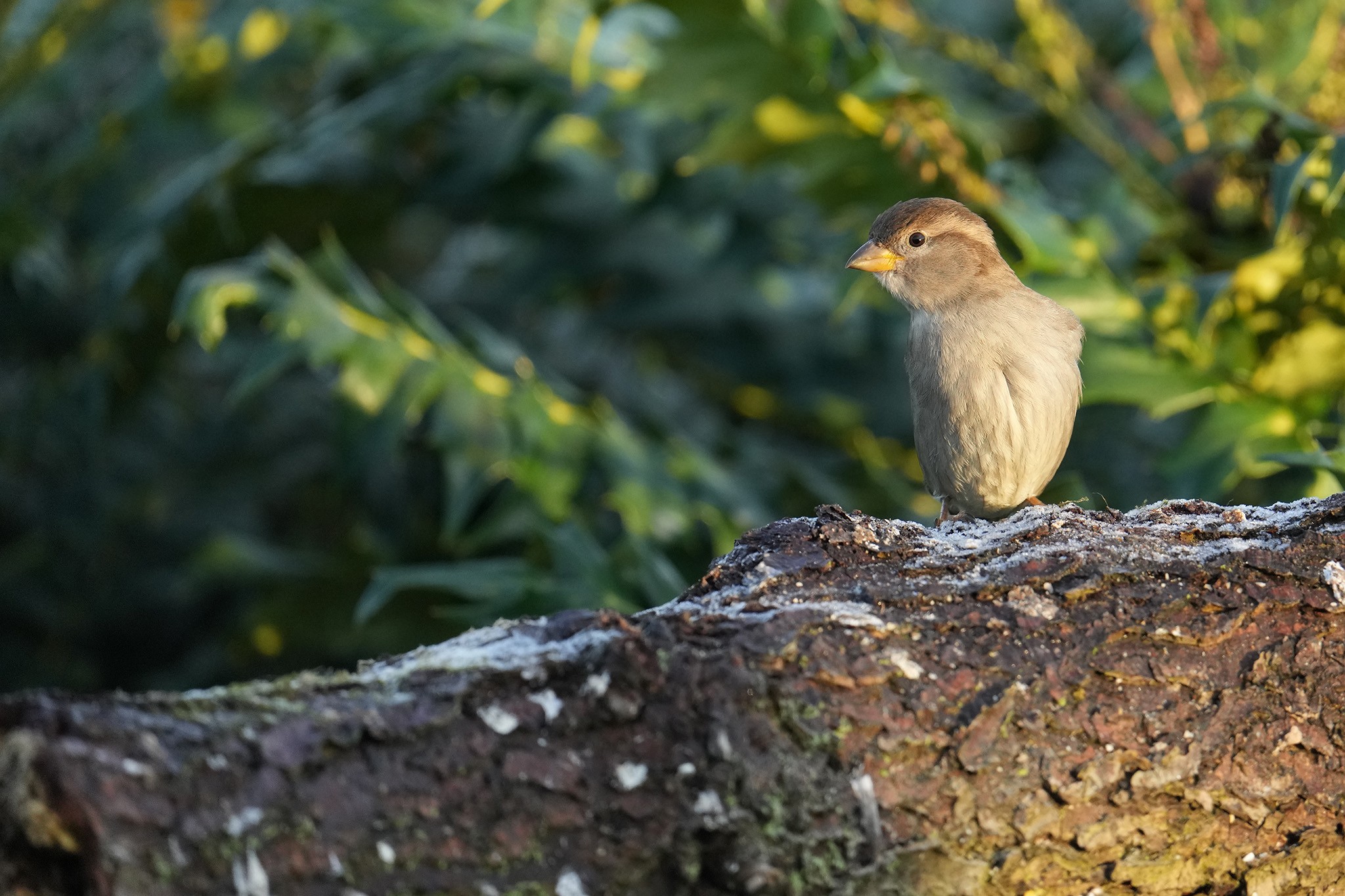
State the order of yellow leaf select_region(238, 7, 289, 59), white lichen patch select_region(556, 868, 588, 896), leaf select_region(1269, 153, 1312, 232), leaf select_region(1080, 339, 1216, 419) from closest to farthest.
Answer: white lichen patch select_region(556, 868, 588, 896), leaf select_region(1269, 153, 1312, 232), leaf select_region(1080, 339, 1216, 419), yellow leaf select_region(238, 7, 289, 59)

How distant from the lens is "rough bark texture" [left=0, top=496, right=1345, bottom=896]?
163 centimetres

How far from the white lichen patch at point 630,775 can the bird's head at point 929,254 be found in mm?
2225

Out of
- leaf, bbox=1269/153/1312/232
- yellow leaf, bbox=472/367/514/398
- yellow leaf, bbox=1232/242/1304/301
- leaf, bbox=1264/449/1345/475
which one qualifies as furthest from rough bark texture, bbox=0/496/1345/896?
yellow leaf, bbox=472/367/514/398

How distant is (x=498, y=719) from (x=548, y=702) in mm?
67

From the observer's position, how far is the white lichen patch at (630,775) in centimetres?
179

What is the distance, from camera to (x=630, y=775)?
1.79 metres

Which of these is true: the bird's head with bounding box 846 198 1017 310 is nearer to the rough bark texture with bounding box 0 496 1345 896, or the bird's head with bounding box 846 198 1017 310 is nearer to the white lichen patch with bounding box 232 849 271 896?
the rough bark texture with bounding box 0 496 1345 896

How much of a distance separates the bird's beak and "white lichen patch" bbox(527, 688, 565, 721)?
2.25 meters

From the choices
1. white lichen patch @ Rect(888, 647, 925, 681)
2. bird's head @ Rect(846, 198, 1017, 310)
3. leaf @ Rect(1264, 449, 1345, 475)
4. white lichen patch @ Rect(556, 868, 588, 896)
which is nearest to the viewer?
white lichen patch @ Rect(556, 868, 588, 896)

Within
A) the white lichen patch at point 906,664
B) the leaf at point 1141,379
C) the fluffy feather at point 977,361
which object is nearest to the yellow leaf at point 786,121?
the fluffy feather at point 977,361

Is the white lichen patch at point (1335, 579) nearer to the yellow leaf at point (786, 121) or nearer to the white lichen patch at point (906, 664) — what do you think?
the white lichen patch at point (906, 664)

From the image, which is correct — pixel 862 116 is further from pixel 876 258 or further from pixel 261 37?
pixel 261 37

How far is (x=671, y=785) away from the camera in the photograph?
180 cm

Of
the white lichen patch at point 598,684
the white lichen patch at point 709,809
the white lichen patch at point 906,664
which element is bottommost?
the white lichen patch at point 709,809
